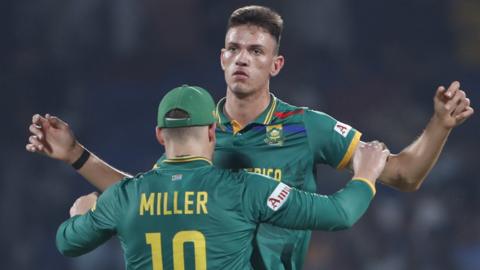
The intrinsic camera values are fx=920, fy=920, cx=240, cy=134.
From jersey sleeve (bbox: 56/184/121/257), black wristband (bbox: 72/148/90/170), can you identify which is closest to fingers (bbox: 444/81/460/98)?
jersey sleeve (bbox: 56/184/121/257)

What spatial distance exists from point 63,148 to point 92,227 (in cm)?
97

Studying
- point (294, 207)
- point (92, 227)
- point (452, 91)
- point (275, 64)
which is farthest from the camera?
point (275, 64)

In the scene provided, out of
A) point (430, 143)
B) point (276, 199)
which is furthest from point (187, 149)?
point (430, 143)

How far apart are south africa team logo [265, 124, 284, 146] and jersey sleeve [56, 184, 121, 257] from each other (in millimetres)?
863

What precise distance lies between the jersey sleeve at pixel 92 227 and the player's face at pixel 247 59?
924 mm

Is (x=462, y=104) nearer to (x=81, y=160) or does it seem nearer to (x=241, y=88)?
(x=241, y=88)

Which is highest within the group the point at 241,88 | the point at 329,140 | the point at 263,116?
the point at 241,88

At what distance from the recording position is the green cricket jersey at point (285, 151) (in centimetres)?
434

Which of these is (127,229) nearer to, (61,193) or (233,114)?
(233,114)

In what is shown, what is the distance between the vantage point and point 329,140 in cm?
446

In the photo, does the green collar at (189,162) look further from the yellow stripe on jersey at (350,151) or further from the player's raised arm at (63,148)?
Result: the player's raised arm at (63,148)

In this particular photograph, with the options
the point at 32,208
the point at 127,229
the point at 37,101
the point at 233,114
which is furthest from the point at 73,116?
the point at 127,229

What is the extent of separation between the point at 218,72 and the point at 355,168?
6.49 metres

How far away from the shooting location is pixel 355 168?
3949 mm
